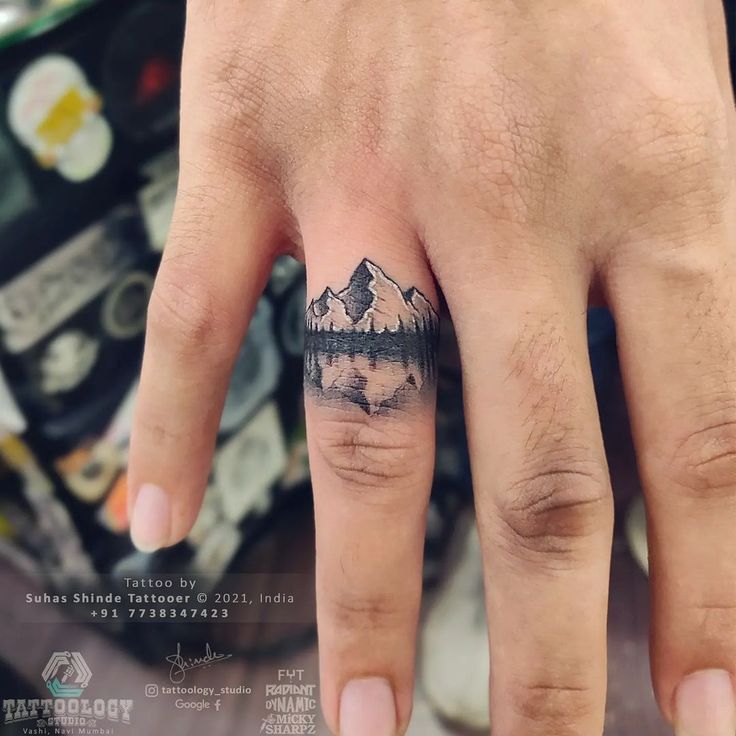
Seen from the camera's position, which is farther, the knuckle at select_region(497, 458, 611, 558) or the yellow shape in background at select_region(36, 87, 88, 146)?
the yellow shape in background at select_region(36, 87, 88, 146)

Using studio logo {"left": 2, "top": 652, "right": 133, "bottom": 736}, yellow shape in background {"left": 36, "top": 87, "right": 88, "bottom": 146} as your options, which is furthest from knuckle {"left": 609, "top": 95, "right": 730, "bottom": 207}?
studio logo {"left": 2, "top": 652, "right": 133, "bottom": 736}

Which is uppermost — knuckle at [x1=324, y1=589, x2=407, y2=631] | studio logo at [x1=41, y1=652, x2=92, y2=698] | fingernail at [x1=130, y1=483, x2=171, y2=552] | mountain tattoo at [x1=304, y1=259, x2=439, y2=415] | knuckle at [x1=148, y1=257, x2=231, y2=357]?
knuckle at [x1=148, y1=257, x2=231, y2=357]

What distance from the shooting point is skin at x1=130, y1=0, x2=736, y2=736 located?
0.61 meters

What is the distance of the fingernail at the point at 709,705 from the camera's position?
0.62m

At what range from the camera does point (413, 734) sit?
0.82 meters

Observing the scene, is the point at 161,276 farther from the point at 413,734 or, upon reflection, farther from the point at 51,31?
the point at 413,734

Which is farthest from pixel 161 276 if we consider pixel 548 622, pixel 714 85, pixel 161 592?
pixel 714 85

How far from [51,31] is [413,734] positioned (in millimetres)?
1054

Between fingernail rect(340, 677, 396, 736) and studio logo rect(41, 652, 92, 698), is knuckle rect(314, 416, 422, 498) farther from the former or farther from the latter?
studio logo rect(41, 652, 92, 698)

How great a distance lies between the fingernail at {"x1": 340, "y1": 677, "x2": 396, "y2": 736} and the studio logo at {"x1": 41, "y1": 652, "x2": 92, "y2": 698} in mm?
416

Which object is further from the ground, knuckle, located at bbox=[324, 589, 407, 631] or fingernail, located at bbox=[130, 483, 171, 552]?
fingernail, located at bbox=[130, 483, 171, 552]
